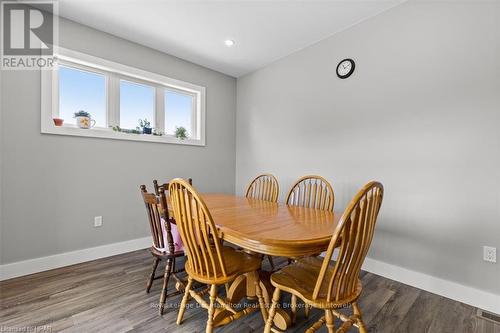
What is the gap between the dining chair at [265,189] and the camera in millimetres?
2500

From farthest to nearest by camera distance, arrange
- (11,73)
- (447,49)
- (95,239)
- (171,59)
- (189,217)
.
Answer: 1. (171,59)
2. (95,239)
3. (11,73)
4. (447,49)
5. (189,217)

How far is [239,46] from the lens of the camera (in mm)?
2951

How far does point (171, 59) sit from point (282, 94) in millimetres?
1589

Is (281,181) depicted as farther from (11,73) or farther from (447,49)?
(11,73)

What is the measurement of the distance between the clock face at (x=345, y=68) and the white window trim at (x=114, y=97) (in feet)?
6.31

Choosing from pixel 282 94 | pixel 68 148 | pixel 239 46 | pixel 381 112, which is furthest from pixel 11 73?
pixel 381 112

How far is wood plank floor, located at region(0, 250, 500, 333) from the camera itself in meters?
1.53

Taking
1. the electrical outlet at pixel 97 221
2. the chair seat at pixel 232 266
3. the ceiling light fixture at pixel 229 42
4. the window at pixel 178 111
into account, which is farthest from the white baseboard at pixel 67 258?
the ceiling light fixture at pixel 229 42

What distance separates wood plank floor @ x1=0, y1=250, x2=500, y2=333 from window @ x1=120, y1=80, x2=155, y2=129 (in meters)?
1.76

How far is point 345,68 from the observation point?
2.60 meters

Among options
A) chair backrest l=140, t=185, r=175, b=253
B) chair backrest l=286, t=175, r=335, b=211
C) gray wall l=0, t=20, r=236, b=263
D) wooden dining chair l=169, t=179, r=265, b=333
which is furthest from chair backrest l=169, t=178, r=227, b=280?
gray wall l=0, t=20, r=236, b=263

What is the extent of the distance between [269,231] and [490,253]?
1.80 metres

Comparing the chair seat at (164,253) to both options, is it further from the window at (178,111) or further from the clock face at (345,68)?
the clock face at (345,68)

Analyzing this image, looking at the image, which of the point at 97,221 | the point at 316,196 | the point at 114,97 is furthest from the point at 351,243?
the point at 114,97
